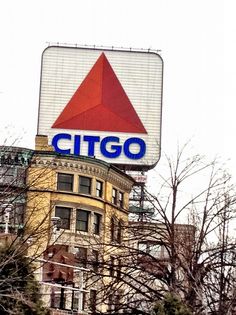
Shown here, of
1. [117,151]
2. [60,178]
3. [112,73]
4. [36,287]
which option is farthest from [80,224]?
[36,287]

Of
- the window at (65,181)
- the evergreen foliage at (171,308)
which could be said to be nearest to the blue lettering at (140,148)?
the window at (65,181)

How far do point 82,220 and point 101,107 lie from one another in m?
17.8

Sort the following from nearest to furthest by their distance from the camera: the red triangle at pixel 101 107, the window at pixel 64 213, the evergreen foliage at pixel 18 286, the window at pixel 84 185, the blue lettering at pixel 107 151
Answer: the evergreen foliage at pixel 18 286 < the window at pixel 64 213 < the window at pixel 84 185 < the blue lettering at pixel 107 151 < the red triangle at pixel 101 107

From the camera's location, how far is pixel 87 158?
64.4 metres

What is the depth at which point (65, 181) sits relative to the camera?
6262 centimetres

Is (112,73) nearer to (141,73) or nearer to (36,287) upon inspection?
(141,73)

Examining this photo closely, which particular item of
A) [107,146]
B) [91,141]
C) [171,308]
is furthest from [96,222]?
[171,308]

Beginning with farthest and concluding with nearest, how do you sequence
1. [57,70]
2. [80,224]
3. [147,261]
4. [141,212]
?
[57,70]
[141,212]
[80,224]
[147,261]

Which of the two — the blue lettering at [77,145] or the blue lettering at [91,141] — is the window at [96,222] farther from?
the blue lettering at [77,145]

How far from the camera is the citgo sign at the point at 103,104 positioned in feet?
246

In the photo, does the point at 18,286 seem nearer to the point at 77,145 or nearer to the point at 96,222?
the point at 96,222

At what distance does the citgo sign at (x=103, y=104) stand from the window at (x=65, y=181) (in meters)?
11.2

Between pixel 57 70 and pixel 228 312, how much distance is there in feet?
180

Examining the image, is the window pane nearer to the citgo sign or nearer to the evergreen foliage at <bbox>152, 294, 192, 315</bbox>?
the citgo sign
